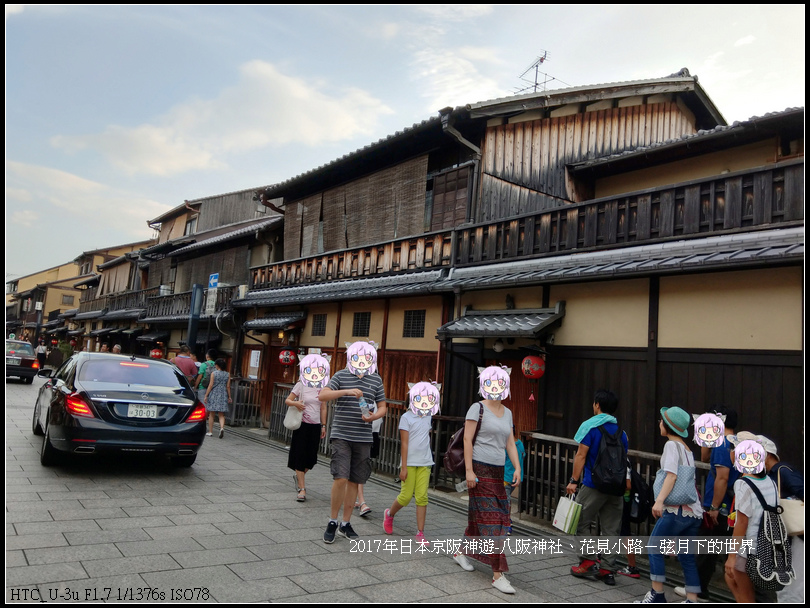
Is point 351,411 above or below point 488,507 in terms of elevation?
above

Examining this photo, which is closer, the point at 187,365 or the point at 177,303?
the point at 187,365

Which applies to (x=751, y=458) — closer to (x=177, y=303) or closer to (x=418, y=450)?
(x=418, y=450)

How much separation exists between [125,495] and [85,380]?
1.89 meters

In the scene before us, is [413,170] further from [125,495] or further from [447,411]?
[125,495]

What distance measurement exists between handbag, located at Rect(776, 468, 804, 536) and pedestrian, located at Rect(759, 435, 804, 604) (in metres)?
0.03

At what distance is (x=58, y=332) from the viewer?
155 feet

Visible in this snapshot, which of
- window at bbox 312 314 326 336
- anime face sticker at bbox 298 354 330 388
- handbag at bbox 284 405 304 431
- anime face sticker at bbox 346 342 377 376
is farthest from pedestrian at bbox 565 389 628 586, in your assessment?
window at bbox 312 314 326 336

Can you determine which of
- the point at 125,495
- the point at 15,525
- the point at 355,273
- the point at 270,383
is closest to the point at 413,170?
the point at 355,273

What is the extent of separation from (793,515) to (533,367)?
4.67 metres

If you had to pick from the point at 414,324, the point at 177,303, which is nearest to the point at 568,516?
the point at 414,324

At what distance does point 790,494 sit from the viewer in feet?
14.8

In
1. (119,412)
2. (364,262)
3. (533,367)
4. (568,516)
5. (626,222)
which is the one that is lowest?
(568,516)

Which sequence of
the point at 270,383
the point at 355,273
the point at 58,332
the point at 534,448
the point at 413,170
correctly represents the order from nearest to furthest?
the point at 534,448, the point at 413,170, the point at 355,273, the point at 270,383, the point at 58,332

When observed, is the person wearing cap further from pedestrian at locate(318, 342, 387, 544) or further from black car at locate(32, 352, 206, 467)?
black car at locate(32, 352, 206, 467)
